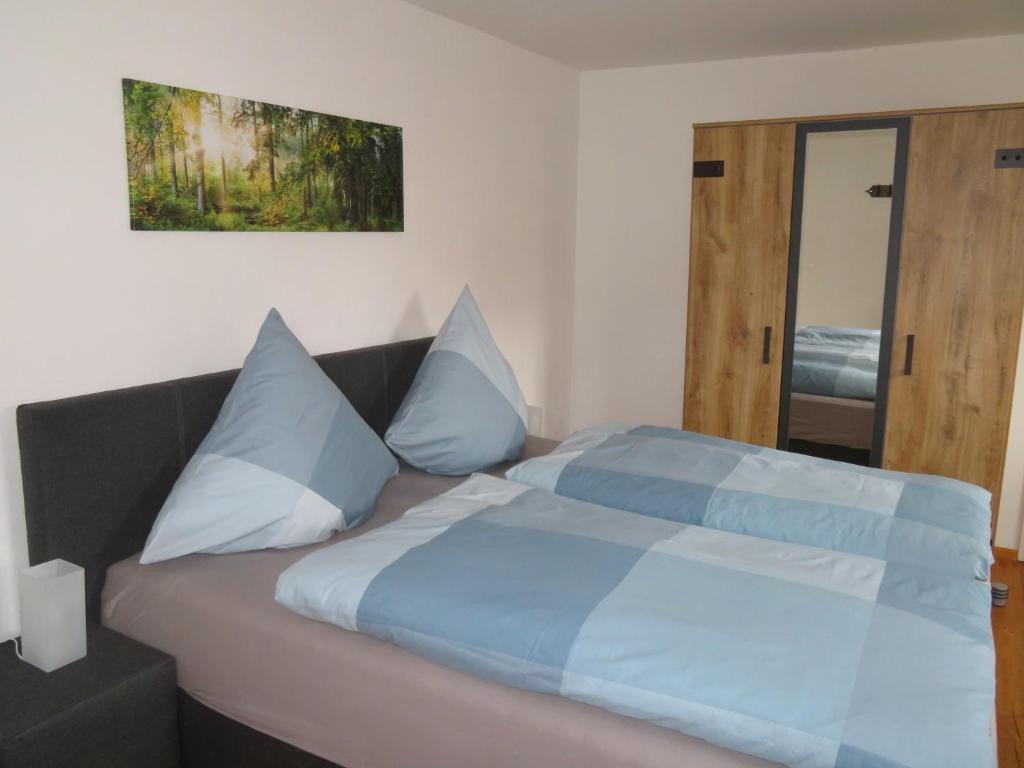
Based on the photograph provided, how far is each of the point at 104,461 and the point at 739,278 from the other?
2.88 metres

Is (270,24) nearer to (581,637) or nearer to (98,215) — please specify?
(98,215)

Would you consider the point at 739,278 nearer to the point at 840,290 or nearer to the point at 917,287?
the point at 840,290

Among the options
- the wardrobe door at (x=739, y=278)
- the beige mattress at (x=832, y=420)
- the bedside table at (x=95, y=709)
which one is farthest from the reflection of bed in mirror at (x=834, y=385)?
the bedside table at (x=95, y=709)

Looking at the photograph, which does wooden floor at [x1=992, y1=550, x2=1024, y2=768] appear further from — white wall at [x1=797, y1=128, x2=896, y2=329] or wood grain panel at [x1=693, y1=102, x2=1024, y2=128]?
wood grain panel at [x1=693, y1=102, x2=1024, y2=128]

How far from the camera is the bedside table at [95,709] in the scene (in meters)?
1.57

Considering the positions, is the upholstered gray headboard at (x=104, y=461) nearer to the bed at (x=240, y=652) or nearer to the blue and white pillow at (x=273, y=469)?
the bed at (x=240, y=652)

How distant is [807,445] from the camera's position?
12.6ft

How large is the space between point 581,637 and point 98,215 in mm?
1560

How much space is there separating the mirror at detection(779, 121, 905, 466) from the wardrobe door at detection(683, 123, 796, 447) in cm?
7

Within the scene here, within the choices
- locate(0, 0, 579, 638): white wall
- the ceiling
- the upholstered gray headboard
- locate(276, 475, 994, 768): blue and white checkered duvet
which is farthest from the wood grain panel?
the upholstered gray headboard

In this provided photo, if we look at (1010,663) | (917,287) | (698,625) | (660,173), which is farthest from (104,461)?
(660,173)

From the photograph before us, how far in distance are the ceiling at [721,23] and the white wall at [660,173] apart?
0.43 ft

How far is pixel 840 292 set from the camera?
366 centimetres

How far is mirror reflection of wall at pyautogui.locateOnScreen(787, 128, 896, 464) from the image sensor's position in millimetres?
3549
